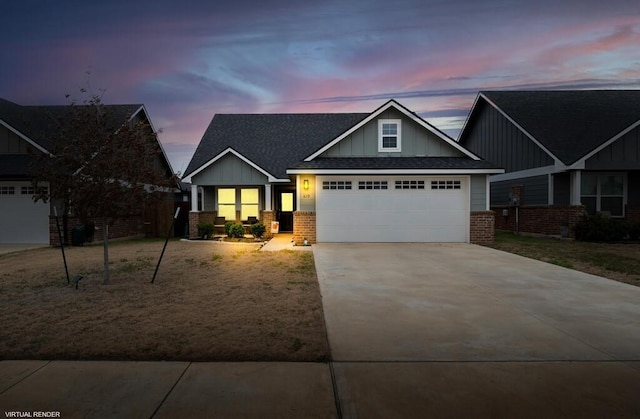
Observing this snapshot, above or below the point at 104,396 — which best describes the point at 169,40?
above

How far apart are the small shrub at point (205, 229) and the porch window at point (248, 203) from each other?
229 cm

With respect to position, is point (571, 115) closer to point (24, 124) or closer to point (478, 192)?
point (478, 192)

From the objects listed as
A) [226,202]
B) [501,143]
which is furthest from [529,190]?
[226,202]

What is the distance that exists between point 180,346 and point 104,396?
1.22 m

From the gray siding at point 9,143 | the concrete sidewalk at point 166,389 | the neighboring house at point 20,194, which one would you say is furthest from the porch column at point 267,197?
the concrete sidewalk at point 166,389

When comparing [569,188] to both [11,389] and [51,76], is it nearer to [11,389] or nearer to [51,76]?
[11,389]

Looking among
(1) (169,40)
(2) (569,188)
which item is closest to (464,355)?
A: (1) (169,40)

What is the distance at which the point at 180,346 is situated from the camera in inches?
189

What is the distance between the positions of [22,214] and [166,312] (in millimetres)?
15198

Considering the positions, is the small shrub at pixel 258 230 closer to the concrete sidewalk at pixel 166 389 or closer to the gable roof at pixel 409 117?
the gable roof at pixel 409 117

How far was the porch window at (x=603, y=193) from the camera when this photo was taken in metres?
18.8

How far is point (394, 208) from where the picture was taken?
1619cm

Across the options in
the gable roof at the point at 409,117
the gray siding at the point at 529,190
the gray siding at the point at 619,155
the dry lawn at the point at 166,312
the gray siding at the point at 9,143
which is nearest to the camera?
the dry lawn at the point at 166,312

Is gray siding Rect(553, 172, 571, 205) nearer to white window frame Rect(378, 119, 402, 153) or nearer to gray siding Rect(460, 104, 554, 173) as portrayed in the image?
gray siding Rect(460, 104, 554, 173)
